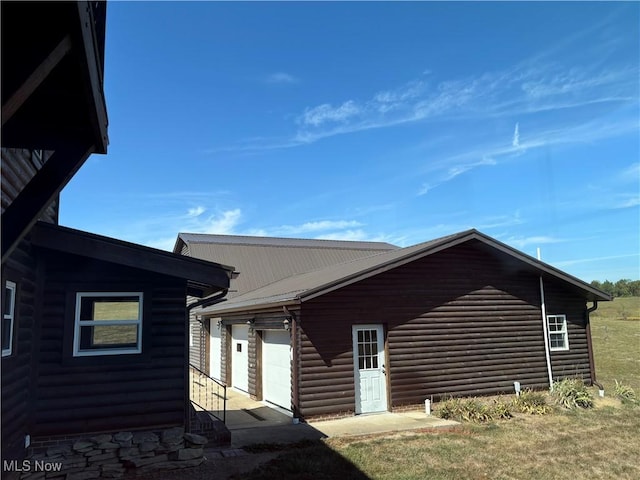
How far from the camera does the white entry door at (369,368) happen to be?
36.4ft

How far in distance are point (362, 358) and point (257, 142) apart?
362 inches

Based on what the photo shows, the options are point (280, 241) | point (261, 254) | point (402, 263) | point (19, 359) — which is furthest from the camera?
point (280, 241)

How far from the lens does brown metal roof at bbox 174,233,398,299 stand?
873 inches

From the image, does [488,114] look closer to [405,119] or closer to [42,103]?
[405,119]

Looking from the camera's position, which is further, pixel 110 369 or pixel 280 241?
pixel 280 241

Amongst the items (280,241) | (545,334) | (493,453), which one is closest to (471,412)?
(493,453)

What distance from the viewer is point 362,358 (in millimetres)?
11281

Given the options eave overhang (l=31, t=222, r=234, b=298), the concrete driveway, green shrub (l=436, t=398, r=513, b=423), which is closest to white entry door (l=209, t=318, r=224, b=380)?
the concrete driveway

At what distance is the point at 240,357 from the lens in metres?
15.5

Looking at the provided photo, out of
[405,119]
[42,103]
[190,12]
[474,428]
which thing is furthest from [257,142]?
[42,103]

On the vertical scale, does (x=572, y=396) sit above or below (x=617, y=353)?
below

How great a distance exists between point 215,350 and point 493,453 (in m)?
13.0

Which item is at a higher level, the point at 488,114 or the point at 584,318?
the point at 488,114

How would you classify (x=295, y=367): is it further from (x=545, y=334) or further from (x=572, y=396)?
(x=545, y=334)
